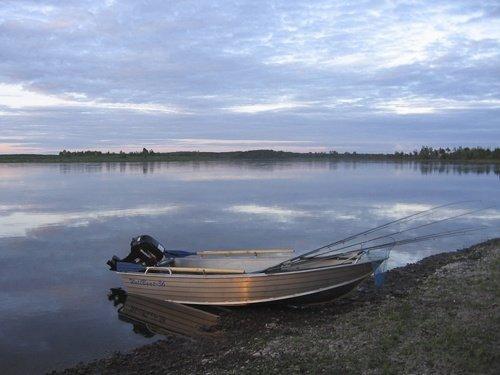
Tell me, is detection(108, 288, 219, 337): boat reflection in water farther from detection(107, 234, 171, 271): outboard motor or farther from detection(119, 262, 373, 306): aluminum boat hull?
detection(107, 234, 171, 271): outboard motor

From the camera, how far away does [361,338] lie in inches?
288

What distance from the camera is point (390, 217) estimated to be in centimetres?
2120

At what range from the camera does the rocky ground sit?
20.9 feet

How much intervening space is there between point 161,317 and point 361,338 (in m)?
4.36

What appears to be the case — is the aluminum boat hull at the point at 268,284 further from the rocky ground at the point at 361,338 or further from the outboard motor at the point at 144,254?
the outboard motor at the point at 144,254

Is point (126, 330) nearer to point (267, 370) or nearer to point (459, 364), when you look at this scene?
point (267, 370)

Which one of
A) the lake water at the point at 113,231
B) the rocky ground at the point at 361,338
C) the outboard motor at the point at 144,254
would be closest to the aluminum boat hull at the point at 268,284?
the rocky ground at the point at 361,338

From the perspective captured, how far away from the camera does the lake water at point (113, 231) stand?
913 centimetres

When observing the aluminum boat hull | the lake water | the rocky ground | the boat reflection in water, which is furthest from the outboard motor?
the rocky ground

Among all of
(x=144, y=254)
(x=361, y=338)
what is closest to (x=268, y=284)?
(x=361, y=338)

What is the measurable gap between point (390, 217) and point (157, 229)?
9.09 meters

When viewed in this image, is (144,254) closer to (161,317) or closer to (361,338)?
(161,317)

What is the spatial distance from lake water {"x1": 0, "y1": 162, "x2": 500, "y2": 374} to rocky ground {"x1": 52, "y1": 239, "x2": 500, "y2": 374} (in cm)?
145

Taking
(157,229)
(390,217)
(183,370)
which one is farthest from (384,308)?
(390,217)
